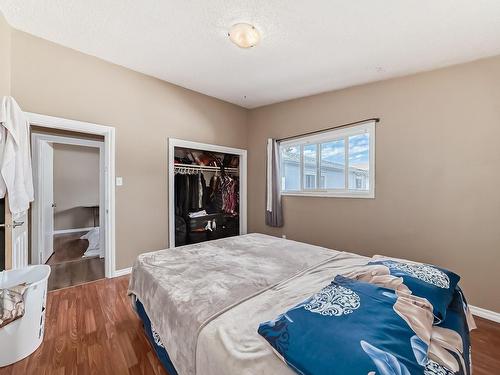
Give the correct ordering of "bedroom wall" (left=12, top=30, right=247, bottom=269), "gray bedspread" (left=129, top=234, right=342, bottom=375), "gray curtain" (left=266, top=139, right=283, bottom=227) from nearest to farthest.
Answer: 1. "gray bedspread" (left=129, top=234, right=342, bottom=375)
2. "bedroom wall" (left=12, top=30, right=247, bottom=269)
3. "gray curtain" (left=266, top=139, right=283, bottom=227)

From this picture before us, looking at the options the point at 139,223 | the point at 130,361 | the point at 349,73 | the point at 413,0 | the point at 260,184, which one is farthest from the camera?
the point at 260,184

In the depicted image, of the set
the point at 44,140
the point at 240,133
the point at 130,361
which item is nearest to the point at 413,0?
the point at 240,133

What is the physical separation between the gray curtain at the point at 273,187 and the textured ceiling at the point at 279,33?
48.6 inches

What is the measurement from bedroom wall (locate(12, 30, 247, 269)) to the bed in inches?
50.1

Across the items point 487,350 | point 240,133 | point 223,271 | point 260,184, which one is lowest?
point 487,350

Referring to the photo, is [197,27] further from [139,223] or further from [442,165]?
[442,165]

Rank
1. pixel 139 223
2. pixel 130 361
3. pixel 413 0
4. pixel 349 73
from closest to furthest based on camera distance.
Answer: pixel 130 361 → pixel 413 0 → pixel 349 73 → pixel 139 223

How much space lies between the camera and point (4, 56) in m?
2.00

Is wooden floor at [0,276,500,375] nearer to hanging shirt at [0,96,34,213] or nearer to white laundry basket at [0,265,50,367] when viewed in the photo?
white laundry basket at [0,265,50,367]

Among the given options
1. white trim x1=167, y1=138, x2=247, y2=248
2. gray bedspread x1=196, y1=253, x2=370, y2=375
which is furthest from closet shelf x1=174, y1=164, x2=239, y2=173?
gray bedspread x1=196, y1=253, x2=370, y2=375

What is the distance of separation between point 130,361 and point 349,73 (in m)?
3.47

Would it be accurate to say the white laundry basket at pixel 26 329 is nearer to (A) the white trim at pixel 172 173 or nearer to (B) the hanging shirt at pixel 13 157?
(B) the hanging shirt at pixel 13 157

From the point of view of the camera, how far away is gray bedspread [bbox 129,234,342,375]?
1.06 m

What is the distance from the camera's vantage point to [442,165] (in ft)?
7.90
